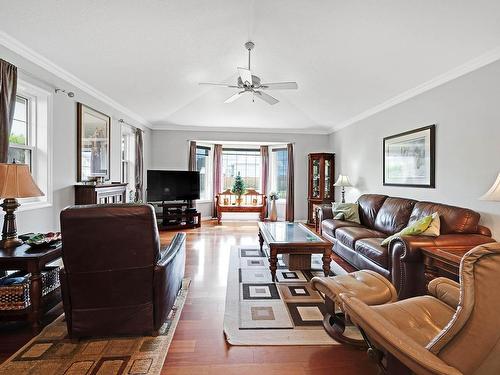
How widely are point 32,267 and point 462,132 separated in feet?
15.3

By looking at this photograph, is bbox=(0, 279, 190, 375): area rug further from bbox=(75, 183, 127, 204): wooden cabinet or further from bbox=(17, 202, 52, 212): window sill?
bbox=(75, 183, 127, 204): wooden cabinet

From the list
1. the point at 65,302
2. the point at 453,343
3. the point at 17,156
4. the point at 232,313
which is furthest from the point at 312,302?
the point at 17,156

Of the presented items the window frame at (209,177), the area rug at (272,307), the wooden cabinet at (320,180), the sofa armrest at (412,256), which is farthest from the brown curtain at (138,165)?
the sofa armrest at (412,256)

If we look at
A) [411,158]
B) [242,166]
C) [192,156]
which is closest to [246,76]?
[411,158]

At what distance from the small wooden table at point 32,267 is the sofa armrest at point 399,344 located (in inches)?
90.0

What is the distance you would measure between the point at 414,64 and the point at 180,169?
18.3 feet

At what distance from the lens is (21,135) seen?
10.2 ft

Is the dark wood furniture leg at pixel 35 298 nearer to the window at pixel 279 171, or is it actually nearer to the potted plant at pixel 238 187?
the potted plant at pixel 238 187

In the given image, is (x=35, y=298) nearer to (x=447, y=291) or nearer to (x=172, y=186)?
(x=447, y=291)

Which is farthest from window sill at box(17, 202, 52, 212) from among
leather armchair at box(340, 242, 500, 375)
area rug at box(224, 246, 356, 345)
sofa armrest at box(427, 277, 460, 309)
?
sofa armrest at box(427, 277, 460, 309)

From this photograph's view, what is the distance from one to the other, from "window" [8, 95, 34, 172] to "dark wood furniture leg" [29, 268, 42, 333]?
1535 mm

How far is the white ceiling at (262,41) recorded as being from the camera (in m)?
2.69

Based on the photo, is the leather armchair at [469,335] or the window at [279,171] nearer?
the leather armchair at [469,335]

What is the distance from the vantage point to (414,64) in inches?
139
